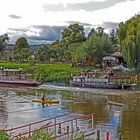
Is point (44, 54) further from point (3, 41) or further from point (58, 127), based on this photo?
point (58, 127)

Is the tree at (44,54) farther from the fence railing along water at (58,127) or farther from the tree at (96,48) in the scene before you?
the fence railing along water at (58,127)

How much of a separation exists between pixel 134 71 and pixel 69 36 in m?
44.3

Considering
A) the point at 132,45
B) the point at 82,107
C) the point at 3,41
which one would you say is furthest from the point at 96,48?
the point at 3,41

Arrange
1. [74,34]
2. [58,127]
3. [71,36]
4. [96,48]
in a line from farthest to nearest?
[74,34] → [71,36] → [96,48] → [58,127]

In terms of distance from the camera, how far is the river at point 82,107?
3244 centimetres

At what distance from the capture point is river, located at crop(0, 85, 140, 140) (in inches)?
1277

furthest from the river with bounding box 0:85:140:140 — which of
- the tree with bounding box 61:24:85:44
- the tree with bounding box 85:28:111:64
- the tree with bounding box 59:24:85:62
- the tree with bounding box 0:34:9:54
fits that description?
the tree with bounding box 0:34:9:54

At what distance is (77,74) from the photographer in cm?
7244

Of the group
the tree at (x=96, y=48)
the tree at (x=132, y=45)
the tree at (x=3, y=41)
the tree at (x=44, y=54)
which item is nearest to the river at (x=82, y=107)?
the tree at (x=132, y=45)

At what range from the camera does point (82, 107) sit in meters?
43.7

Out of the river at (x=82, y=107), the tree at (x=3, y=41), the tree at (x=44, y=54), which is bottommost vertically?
the river at (x=82, y=107)

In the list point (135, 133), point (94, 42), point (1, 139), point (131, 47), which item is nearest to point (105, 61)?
point (94, 42)

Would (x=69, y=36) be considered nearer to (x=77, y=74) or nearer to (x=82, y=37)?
(x=82, y=37)

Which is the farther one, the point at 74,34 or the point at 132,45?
the point at 74,34
